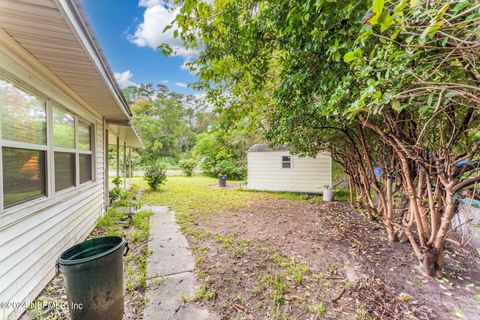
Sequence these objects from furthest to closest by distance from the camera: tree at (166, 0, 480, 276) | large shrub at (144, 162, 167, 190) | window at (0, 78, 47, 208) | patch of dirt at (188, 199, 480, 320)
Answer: large shrub at (144, 162, 167, 190) < patch of dirt at (188, 199, 480, 320) < window at (0, 78, 47, 208) < tree at (166, 0, 480, 276)

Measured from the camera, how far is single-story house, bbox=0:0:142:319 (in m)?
1.76

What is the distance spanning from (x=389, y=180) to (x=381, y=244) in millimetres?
1132

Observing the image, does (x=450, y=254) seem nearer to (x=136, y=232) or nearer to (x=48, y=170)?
(x=136, y=232)

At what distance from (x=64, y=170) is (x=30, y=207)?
124 cm

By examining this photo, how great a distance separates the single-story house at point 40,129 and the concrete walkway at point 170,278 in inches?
48.4

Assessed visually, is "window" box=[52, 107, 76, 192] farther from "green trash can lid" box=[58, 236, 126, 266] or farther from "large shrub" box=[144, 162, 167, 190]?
"large shrub" box=[144, 162, 167, 190]

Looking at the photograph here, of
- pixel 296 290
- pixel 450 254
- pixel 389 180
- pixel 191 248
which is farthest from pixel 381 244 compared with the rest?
pixel 191 248

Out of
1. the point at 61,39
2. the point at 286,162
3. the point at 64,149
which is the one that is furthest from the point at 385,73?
the point at 286,162

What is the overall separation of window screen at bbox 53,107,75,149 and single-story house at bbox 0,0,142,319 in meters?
0.02

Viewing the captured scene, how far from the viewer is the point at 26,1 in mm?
1412

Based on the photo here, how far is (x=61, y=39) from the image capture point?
1.87 metres

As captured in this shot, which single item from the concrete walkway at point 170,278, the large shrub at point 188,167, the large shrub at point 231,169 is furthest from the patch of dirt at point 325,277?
the large shrub at point 188,167

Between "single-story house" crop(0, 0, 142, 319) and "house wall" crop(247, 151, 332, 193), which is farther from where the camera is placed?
"house wall" crop(247, 151, 332, 193)

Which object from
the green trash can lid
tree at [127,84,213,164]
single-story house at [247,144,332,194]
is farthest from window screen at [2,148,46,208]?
tree at [127,84,213,164]
